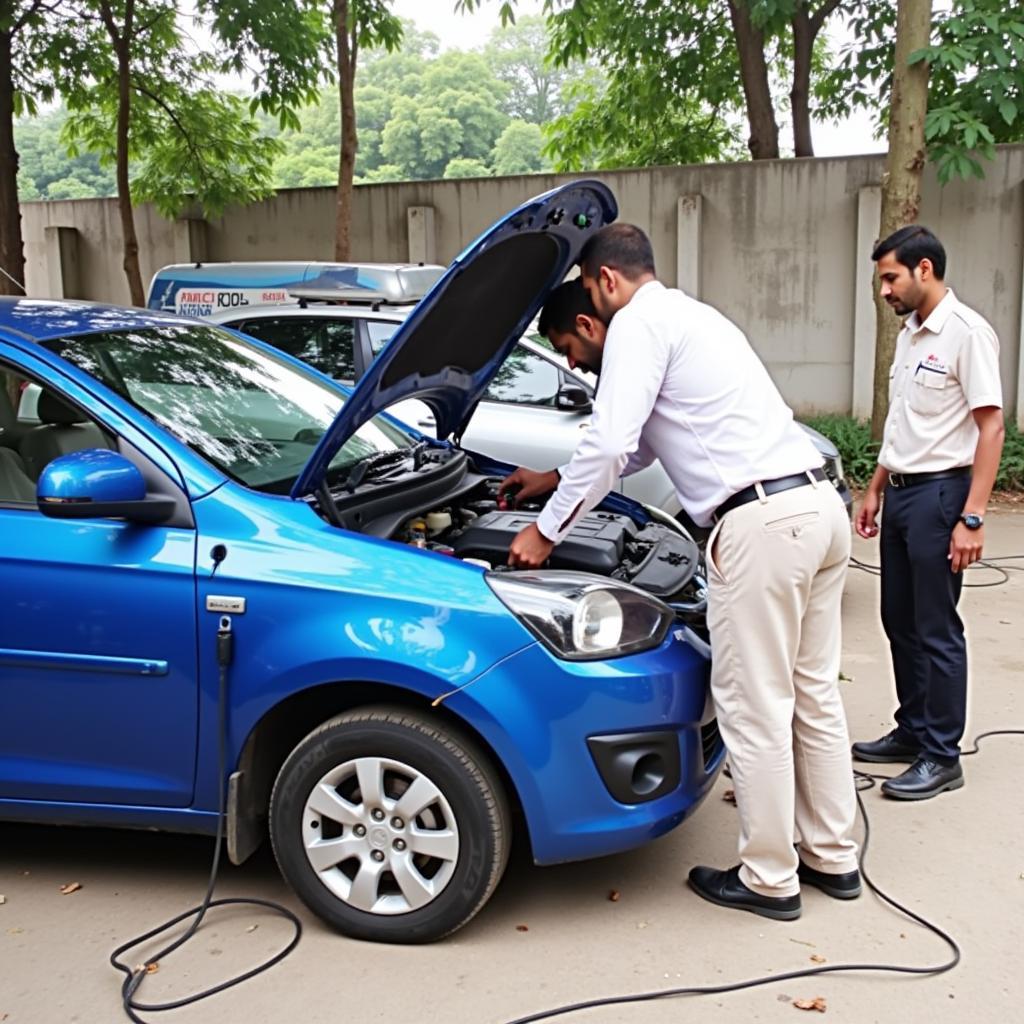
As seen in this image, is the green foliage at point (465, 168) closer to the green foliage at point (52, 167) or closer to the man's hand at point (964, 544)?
the green foliage at point (52, 167)

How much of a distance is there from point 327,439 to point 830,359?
10126 millimetres

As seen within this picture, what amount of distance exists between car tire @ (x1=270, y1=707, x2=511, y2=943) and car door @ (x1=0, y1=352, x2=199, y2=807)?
365 millimetres

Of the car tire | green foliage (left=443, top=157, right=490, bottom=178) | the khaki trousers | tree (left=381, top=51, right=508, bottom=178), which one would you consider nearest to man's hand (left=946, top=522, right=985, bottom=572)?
the khaki trousers

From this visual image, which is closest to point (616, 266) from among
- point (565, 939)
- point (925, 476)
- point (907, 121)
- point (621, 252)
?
point (621, 252)

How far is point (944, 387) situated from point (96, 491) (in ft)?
9.19

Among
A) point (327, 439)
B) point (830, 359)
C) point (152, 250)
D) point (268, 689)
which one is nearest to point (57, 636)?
point (268, 689)

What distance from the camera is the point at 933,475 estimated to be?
420 centimetres

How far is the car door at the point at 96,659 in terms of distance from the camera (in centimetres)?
324

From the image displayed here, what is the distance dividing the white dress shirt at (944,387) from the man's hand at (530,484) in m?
1.24

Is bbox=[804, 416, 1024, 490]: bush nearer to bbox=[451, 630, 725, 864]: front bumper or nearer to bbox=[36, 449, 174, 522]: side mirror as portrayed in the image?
bbox=[451, 630, 725, 864]: front bumper

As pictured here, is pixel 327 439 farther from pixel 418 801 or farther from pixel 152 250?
pixel 152 250

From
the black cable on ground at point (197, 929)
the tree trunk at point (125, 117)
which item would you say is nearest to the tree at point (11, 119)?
the tree trunk at point (125, 117)

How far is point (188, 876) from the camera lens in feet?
12.3

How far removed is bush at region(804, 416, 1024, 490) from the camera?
34.4 feet
